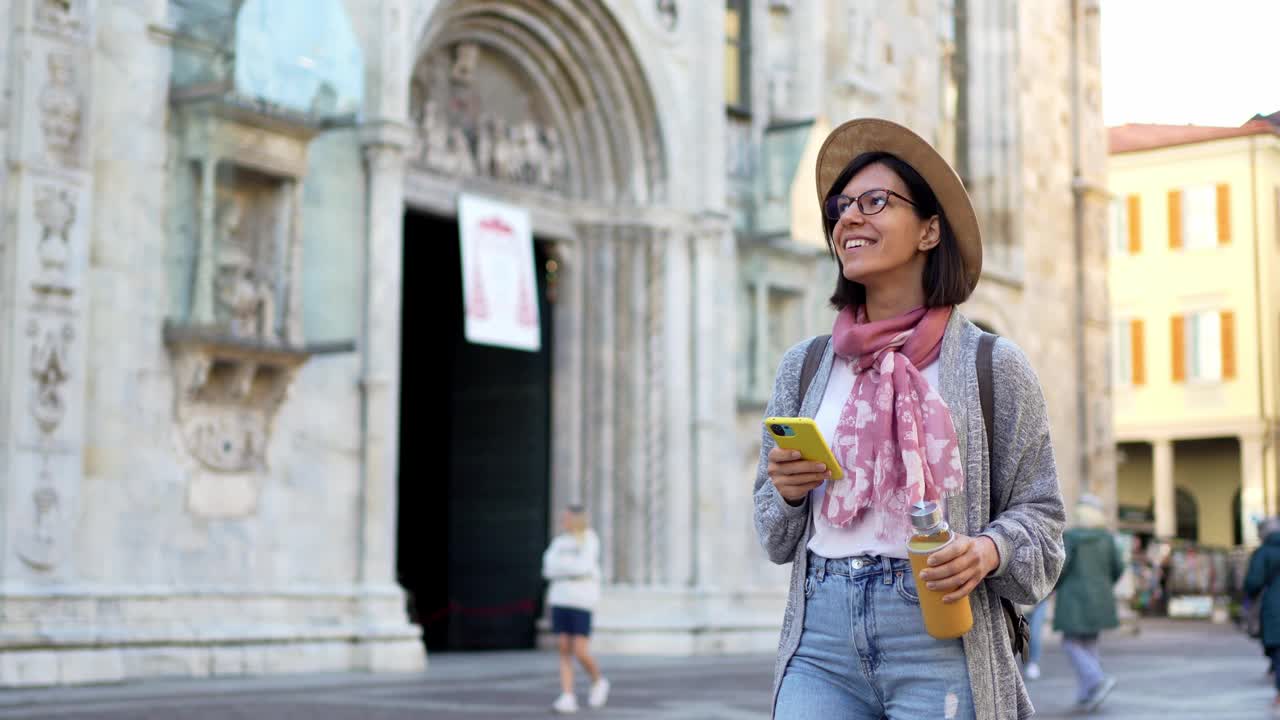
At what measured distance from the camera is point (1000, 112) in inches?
1233

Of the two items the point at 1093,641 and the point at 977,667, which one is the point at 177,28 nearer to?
the point at 1093,641

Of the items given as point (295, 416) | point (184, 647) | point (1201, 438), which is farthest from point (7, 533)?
point (1201, 438)

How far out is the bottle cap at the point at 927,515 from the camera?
132 inches

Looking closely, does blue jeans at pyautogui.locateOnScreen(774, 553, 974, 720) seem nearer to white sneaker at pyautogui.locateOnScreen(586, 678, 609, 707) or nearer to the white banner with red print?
white sneaker at pyautogui.locateOnScreen(586, 678, 609, 707)

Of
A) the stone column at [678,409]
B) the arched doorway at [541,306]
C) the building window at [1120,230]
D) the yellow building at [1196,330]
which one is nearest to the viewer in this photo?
the arched doorway at [541,306]

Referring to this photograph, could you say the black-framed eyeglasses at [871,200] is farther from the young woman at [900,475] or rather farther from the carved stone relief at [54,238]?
the carved stone relief at [54,238]

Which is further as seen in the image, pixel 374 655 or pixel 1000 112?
pixel 1000 112

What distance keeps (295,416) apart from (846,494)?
14339 millimetres

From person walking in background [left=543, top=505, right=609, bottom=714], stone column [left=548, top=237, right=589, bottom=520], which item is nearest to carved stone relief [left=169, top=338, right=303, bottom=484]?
person walking in background [left=543, top=505, right=609, bottom=714]

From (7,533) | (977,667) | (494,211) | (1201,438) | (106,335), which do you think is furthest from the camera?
(1201,438)

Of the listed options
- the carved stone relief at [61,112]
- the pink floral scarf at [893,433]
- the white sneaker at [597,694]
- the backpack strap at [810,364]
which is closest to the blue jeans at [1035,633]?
the white sneaker at [597,694]

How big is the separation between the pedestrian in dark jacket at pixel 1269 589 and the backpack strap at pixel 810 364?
10895 mm

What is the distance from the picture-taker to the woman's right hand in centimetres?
362

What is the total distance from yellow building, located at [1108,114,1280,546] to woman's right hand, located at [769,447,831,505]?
46092 mm
